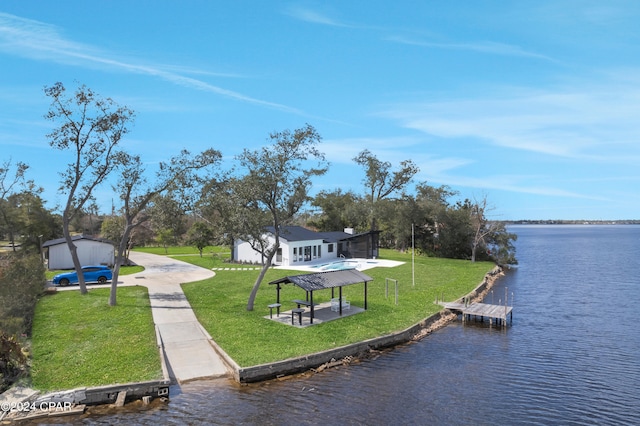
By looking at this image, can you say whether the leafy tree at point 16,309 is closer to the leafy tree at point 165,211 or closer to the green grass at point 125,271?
the leafy tree at point 165,211

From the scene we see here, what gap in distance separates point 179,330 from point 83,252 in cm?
2662

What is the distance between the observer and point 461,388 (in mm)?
14328

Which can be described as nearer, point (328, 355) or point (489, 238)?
point (328, 355)

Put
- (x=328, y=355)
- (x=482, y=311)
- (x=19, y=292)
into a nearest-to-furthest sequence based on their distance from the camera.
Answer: (x=328, y=355) < (x=19, y=292) < (x=482, y=311)

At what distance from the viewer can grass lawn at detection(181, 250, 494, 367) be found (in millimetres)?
16625

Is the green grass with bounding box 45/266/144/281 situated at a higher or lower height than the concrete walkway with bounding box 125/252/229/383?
higher

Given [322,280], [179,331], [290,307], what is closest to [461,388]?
[322,280]

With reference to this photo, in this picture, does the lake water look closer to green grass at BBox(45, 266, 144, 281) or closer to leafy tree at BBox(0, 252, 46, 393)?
leafy tree at BBox(0, 252, 46, 393)

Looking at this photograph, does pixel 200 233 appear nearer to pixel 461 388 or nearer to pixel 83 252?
pixel 83 252

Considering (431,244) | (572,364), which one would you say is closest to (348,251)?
(431,244)

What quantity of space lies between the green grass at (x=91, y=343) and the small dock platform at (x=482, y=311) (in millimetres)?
18214

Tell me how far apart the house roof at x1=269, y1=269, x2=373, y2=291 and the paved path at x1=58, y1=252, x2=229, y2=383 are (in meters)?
4.91

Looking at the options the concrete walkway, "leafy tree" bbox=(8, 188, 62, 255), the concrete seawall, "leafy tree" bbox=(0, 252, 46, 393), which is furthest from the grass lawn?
"leafy tree" bbox=(8, 188, 62, 255)

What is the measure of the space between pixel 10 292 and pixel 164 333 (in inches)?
345
